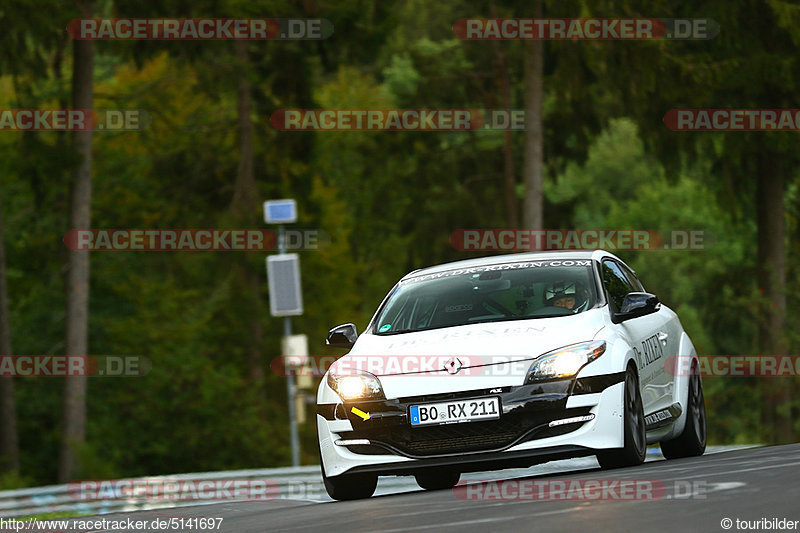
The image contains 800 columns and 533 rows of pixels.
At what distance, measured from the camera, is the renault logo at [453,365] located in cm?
970

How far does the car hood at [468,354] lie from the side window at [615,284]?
2.00ft

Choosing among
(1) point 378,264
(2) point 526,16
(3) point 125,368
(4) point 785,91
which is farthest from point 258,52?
(1) point 378,264

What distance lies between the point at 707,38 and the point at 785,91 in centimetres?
192

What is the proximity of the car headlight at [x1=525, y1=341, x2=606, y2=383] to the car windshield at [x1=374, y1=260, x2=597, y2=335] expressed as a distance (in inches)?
29.4

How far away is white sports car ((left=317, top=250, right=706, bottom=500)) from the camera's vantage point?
9.61 m

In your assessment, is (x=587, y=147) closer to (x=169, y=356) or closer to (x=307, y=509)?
(x=169, y=356)

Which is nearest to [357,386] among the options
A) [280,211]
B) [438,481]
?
[438,481]

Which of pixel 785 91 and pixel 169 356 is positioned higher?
pixel 785 91

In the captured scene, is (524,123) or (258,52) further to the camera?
(258,52)

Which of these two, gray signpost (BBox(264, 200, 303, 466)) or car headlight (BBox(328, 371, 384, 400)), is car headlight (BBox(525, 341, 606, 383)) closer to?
car headlight (BBox(328, 371, 384, 400))

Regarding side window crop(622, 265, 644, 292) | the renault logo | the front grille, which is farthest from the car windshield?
side window crop(622, 265, 644, 292)

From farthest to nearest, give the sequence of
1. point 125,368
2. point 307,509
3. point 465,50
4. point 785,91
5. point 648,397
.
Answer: point 465,50 < point 125,368 < point 785,91 < point 648,397 < point 307,509

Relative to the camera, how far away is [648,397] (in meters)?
10.8

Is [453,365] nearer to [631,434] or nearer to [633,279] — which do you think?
[631,434]
